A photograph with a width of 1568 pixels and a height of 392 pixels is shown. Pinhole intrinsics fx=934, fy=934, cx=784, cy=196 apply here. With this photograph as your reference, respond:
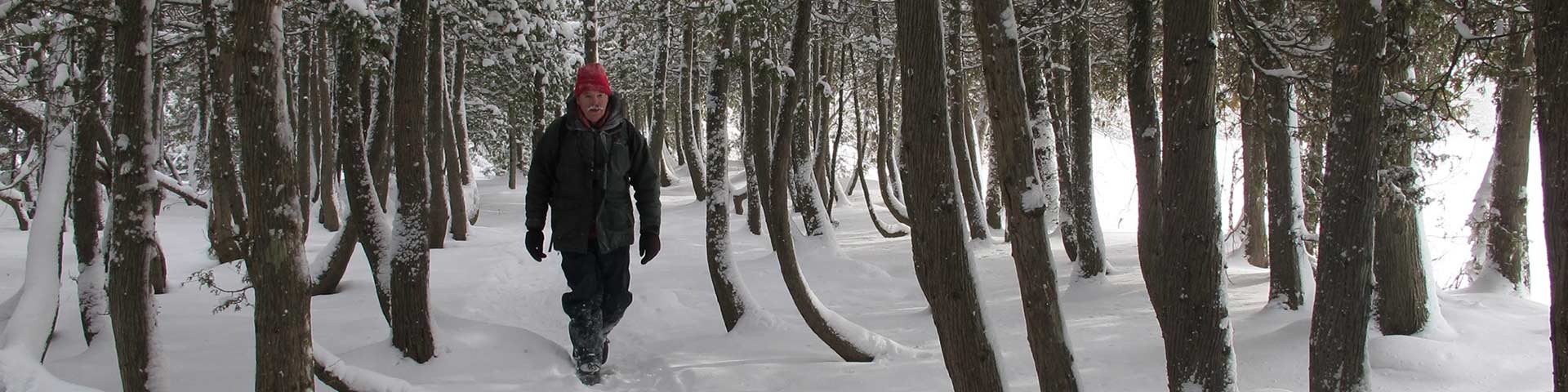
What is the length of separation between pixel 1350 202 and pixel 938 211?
2.19 meters

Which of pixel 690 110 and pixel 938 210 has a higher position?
pixel 690 110

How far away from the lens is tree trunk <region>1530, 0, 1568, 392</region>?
326 cm

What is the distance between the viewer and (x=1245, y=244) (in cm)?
1345

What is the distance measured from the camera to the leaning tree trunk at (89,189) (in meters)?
6.17

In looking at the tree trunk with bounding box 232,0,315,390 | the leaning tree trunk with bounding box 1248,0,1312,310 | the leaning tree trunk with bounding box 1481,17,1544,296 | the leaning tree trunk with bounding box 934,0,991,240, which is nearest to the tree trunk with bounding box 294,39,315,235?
the tree trunk with bounding box 232,0,315,390

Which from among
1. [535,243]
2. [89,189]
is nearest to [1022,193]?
[535,243]

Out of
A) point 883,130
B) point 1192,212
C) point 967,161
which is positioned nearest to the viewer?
point 1192,212

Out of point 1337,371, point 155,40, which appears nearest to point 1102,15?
point 1337,371

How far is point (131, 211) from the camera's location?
5051 millimetres

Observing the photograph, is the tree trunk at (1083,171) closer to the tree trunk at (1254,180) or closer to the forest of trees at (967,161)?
the forest of trees at (967,161)

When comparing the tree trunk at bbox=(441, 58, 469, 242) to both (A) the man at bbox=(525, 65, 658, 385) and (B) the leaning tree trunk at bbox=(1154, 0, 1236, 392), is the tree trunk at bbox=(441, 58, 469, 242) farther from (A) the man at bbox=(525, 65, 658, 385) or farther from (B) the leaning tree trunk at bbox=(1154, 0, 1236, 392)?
(B) the leaning tree trunk at bbox=(1154, 0, 1236, 392)

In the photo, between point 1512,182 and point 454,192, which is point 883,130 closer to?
point 454,192

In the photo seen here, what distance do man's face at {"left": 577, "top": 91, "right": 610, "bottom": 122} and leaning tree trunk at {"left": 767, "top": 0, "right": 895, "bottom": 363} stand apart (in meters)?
1.93

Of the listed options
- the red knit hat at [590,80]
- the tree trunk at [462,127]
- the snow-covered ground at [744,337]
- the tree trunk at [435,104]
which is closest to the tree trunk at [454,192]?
the tree trunk at [462,127]
